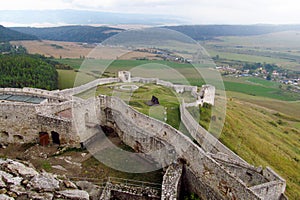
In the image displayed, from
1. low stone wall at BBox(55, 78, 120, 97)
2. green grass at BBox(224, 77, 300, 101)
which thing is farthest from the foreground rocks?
green grass at BBox(224, 77, 300, 101)

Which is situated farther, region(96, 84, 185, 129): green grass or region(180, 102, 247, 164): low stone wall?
region(96, 84, 185, 129): green grass

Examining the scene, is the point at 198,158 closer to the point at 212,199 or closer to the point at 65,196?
the point at 212,199

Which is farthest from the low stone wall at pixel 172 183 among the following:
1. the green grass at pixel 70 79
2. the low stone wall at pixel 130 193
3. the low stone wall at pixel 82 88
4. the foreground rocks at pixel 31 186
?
the green grass at pixel 70 79

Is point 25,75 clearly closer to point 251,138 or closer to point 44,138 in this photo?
point 44,138

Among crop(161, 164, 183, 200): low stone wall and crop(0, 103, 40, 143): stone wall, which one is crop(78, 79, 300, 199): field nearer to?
crop(161, 164, 183, 200): low stone wall

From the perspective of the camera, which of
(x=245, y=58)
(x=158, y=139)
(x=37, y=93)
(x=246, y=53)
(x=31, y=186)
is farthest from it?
(x=246, y=53)

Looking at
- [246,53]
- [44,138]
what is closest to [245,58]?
[246,53]
